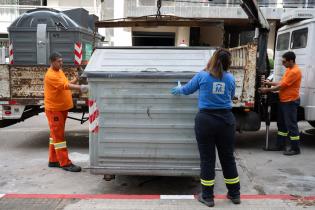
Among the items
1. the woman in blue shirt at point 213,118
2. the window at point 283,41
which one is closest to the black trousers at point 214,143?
the woman in blue shirt at point 213,118

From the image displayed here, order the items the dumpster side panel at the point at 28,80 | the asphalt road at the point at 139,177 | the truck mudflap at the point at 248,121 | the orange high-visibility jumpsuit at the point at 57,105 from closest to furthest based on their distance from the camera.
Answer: the asphalt road at the point at 139,177
the orange high-visibility jumpsuit at the point at 57,105
the dumpster side panel at the point at 28,80
the truck mudflap at the point at 248,121

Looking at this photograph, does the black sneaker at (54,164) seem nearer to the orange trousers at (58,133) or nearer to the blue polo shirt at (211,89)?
the orange trousers at (58,133)

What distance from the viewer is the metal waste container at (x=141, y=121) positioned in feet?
14.3

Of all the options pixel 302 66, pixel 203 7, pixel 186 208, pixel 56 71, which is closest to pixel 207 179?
pixel 186 208

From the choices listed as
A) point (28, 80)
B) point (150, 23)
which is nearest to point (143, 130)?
point (150, 23)

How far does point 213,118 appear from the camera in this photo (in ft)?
13.1

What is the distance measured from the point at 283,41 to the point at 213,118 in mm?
4858

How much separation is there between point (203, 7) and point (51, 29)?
12.8 meters

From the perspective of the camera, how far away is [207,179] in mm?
4090

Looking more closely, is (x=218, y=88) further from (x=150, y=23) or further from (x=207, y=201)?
(x=150, y=23)

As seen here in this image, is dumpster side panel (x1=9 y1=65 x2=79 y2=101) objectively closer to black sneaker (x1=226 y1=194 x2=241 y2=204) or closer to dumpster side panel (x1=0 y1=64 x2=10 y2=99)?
dumpster side panel (x1=0 y1=64 x2=10 y2=99)

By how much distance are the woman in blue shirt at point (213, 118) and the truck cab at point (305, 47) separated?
11.4 feet

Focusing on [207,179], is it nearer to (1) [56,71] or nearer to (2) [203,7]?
(1) [56,71]

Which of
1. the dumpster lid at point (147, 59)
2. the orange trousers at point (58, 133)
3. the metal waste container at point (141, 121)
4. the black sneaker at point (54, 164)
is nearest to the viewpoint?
the metal waste container at point (141, 121)
